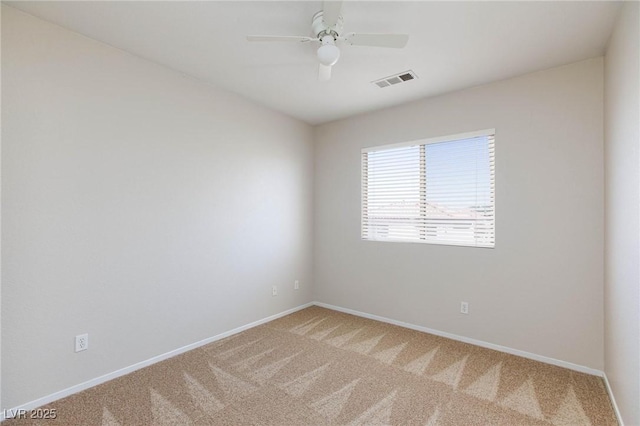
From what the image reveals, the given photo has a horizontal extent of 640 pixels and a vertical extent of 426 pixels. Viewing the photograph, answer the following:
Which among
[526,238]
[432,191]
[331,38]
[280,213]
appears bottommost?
[526,238]

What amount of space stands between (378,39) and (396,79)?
1129mm

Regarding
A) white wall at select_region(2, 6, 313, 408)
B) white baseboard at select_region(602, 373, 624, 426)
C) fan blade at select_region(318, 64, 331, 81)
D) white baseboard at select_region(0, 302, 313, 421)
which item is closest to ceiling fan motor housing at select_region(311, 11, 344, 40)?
fan blade at select_region(318, 64, 331, 81)

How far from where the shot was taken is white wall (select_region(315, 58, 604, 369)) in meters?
2.58

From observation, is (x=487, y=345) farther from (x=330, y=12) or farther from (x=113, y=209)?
(x=113, y=209)

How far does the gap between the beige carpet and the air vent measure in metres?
2.69

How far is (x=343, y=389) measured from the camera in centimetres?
231

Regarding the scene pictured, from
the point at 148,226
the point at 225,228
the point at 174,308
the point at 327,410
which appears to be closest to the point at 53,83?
the point at 148,226

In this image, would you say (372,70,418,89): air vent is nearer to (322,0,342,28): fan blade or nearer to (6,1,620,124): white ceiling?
(6,1,620,124): white ceiling

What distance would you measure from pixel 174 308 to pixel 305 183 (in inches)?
93.2

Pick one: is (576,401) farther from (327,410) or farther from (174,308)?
(174,308)

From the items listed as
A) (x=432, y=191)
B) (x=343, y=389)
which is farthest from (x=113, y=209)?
(x=432, y=191)

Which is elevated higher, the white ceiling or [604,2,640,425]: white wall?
the white ceiling

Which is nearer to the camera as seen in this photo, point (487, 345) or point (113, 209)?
point (113, 209)

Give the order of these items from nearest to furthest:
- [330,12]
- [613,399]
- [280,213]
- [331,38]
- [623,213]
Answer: [330,12] < [623,213] < [331,38] < [613,399] < [280,213]
